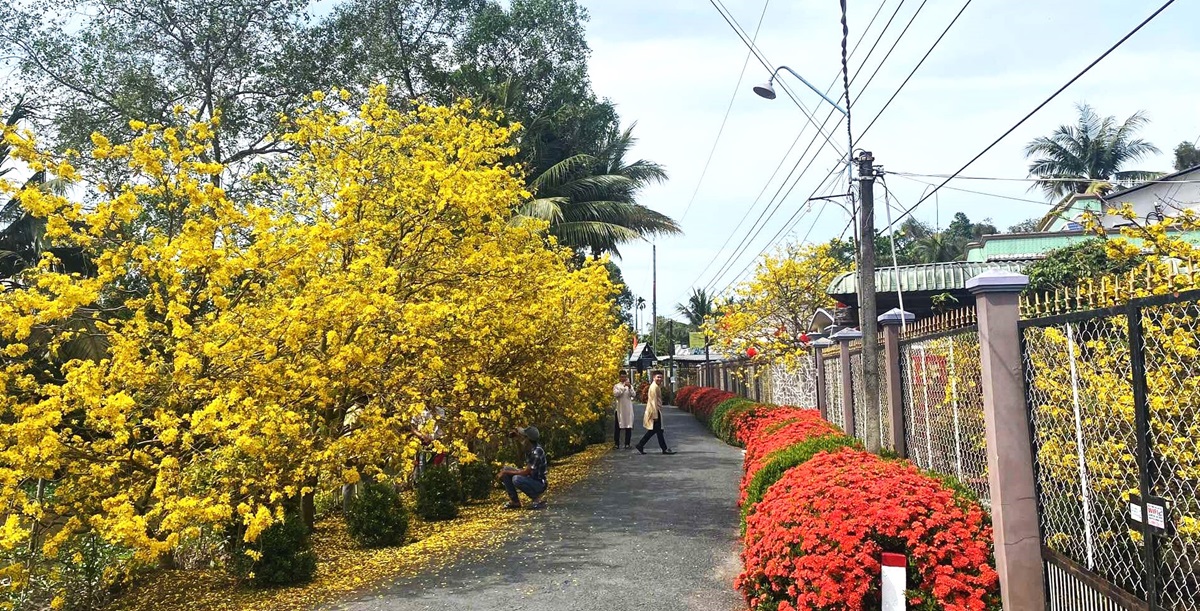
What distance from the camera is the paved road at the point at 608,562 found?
6.86 metres

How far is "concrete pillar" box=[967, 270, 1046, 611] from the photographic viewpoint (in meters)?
4.82

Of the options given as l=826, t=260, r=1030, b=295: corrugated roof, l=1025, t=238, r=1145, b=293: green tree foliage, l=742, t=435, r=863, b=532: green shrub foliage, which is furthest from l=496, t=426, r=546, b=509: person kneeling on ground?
l=826, t=260, r=1030, b=295: corrugated roof

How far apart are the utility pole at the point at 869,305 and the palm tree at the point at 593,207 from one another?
10.9 metres

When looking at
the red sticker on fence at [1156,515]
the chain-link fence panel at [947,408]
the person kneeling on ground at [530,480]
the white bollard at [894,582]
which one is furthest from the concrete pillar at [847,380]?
the red sticker on fence at [1156,515]

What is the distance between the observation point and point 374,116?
9812 millimetres

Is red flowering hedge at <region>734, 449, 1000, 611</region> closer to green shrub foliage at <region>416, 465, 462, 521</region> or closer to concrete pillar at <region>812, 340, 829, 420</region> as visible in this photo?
green shrub foliage at <region>416, 465, 462, 521</region>

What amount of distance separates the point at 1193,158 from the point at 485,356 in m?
45.3

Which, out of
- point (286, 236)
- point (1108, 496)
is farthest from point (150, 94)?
point (1108, 496)

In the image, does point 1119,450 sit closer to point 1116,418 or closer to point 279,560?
point 1116,418

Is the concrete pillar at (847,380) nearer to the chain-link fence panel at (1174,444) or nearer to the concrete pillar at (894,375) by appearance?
the concrete pillar at (894,375)

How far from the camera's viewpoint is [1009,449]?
4.86 metres

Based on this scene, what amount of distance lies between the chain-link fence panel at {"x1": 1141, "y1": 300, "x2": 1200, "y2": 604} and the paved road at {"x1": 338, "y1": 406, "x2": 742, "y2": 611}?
3425 millimetres

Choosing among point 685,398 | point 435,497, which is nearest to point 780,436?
point 435,497

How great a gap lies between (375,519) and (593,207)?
14284mm
